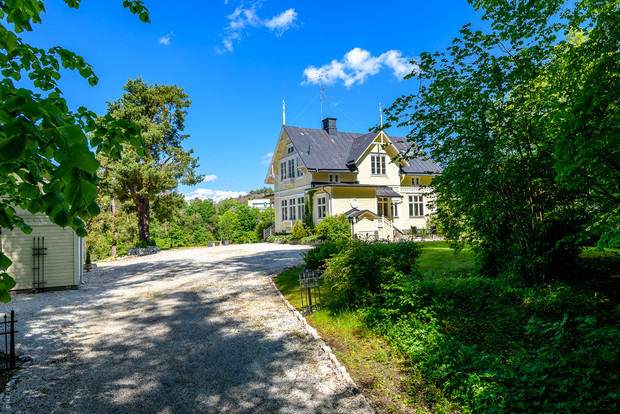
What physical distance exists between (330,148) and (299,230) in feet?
28.1

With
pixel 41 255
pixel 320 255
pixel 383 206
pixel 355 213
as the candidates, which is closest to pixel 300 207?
pixel 355 213

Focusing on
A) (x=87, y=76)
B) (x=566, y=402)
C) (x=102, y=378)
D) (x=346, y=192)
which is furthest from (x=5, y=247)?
(x=346, y=192)

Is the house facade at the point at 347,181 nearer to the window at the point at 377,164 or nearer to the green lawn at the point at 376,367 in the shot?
the window at the point at 377,164

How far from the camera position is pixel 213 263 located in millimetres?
18062

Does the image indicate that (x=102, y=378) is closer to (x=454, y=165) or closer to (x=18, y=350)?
(x=18, y=350)

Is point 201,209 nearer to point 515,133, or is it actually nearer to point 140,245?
point 140,245

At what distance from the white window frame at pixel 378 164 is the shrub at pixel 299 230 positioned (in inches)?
313

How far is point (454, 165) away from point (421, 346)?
4.24 m

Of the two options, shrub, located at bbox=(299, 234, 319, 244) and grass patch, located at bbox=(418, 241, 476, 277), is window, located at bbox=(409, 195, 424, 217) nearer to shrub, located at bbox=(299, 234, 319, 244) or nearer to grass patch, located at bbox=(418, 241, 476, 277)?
shrub, located at bbox=(299, 234, 319, 244)

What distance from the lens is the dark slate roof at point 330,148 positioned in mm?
29141

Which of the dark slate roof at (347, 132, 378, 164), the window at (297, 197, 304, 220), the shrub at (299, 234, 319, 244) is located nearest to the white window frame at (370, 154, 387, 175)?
the dark slate roof at (347, 132, 378, 164)

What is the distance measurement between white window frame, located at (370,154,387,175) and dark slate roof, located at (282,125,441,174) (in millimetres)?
1423

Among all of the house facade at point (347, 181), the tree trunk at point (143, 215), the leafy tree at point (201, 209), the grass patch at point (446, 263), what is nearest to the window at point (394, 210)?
the house facade at point (347, 181)

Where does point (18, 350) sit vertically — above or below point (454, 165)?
below
